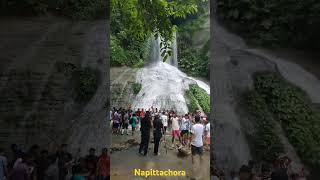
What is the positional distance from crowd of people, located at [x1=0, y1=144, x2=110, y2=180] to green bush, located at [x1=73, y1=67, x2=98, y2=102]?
666 millimetres

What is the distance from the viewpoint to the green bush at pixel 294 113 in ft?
23.0

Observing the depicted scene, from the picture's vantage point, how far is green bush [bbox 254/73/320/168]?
Answer: 23.0 ft

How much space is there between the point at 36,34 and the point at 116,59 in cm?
108

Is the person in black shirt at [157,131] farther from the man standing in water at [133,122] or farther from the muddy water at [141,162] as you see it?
the man standing in water at [133,122]

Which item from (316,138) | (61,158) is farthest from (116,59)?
(316,138)

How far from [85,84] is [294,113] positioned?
2665mm

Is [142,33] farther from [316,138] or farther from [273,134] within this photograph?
[316,138]

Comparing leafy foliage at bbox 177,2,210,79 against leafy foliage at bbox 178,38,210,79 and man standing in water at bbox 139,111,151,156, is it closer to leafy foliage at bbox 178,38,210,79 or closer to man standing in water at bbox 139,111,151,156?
leafy foliage at bbox 178,38,210,79

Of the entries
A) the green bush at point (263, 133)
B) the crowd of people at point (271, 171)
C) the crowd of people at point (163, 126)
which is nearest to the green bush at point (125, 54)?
the crowd of people at point (163, 126)

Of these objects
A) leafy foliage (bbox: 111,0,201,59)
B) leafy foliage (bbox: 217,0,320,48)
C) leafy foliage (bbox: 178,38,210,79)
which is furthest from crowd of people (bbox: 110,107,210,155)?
leafy foliage (bbox: 217,0,320,48)

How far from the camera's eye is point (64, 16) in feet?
23.9

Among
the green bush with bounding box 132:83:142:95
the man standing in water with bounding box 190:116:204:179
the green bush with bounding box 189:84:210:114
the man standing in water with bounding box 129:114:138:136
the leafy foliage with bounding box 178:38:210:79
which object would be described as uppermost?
the leafy foliage with bounding box 178:38:210:79

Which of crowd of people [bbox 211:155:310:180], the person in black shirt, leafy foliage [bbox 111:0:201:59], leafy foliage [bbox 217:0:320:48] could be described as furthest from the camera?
leafy foliage [bbox 111:0:201:59]

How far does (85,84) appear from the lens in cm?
723
